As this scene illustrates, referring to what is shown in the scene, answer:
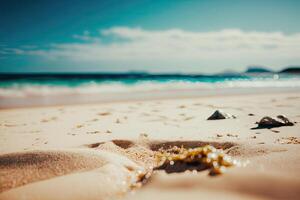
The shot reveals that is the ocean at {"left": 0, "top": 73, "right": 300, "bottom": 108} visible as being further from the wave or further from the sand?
the sand

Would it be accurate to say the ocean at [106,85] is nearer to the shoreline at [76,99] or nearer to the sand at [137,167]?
the shoreline at [76,99]

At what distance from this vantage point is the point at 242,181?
1692 millimetres

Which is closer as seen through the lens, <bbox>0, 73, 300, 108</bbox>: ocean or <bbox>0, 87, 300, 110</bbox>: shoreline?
<bbox>0, 87, 300, 110</bbox>: shoreline

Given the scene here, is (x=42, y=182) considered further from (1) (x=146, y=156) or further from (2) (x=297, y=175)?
(2) (x=297, y=175)

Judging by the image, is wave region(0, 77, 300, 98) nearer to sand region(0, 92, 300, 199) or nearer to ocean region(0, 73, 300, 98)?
ocean region(0, 73, 300, 98)

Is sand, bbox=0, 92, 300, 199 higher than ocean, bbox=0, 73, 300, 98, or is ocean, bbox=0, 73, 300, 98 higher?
sand, bbox=0, 92, 300, 199

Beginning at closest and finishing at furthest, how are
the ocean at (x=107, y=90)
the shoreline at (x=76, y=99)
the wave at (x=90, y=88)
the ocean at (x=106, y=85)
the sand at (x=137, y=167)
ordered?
the sand at (x=137, y=167) < the shoreline at (x=76, y=99) < the ocean at (x=107, y=90) < the wave at (x=90, y=88) < the ocean at (x=106, y=85)

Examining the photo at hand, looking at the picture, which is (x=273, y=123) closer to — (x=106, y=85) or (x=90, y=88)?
(x=90, y=88)

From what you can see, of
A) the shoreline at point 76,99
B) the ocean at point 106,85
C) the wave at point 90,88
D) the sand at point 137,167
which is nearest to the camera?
the sand at point 137,167

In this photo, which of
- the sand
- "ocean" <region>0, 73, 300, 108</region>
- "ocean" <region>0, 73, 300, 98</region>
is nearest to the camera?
the sand

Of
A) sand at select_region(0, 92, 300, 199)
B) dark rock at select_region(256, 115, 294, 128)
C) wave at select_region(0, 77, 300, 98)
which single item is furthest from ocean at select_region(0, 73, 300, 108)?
dark rock at select_region(256, 115, 294, 128)

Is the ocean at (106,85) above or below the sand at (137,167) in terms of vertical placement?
below

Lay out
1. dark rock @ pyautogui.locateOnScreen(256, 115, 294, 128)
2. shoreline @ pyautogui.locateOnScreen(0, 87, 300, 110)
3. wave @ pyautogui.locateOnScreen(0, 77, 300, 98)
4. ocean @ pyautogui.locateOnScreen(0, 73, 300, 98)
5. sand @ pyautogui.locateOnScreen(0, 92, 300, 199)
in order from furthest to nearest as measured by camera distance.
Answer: ocean @ pyautogui.locateOnScreen(0, 73, 300, 98) < wave @ pyautogui.locateOnScreen(0, 77, 300, 98) < shoreline @ pyautogui.locateOnScreen(0, 87, 300, 110) < dark rock @ pyautogui.locateOnScreen(256, 115, 294, 128) < sand @ pyautogui.locateOnScreen(0, 92, 300, 199)

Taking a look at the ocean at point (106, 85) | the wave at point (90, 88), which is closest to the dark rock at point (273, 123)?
the wave at point (90, 88)
